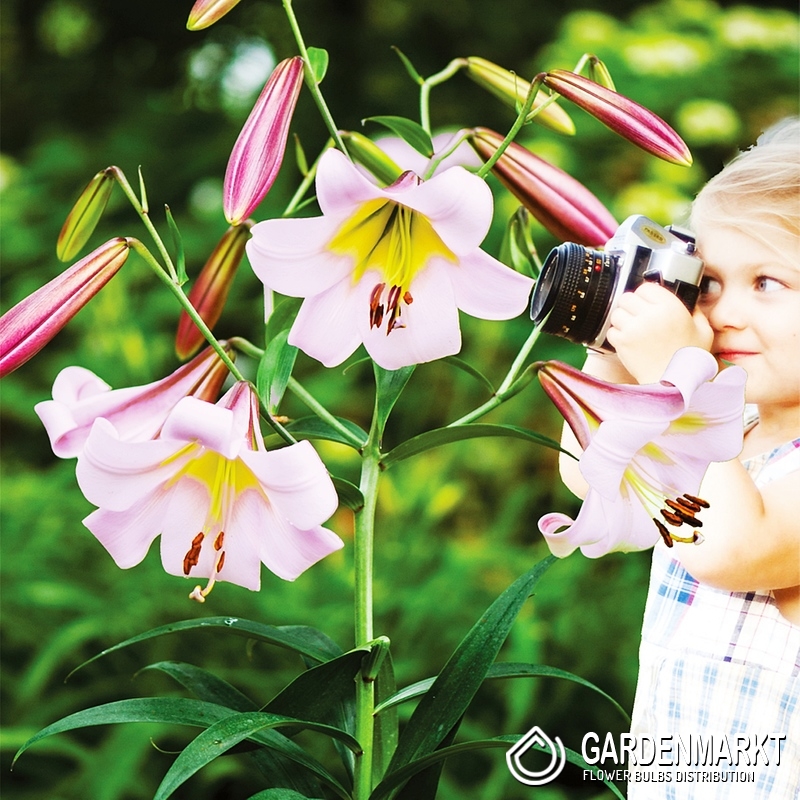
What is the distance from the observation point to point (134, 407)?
0.57 meters

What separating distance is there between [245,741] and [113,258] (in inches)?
10.6

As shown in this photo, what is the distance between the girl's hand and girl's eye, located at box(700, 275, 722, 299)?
0.17 ft

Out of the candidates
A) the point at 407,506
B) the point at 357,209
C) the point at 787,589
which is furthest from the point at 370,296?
the point at 407,506

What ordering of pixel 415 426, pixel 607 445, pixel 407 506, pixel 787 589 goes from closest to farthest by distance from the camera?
1. pixel 607 445
2. pixel 787 589
3. pixel 407 506
4. pixel 415 426

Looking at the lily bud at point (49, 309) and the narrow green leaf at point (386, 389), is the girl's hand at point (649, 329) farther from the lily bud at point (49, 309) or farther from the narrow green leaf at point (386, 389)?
the lily bud at point (49, 309)

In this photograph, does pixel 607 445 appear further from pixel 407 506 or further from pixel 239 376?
pixel 407 506

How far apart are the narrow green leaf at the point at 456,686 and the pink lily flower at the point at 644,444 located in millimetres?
69

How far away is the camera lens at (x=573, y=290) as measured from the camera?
62 cm

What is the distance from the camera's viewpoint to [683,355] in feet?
1.74

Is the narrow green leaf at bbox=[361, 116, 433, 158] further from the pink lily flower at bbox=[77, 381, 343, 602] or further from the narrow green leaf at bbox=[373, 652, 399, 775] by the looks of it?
the narrow green leaf at bbox=[373, 652, 399, 775]

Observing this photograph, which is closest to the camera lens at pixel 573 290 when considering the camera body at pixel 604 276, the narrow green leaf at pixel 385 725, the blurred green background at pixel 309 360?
the camera body at pixel 604 276

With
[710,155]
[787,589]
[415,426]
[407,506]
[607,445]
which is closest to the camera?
[607,445]

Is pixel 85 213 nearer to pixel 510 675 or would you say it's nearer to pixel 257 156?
pixel 257 156

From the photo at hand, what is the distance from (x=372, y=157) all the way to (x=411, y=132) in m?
0.05
